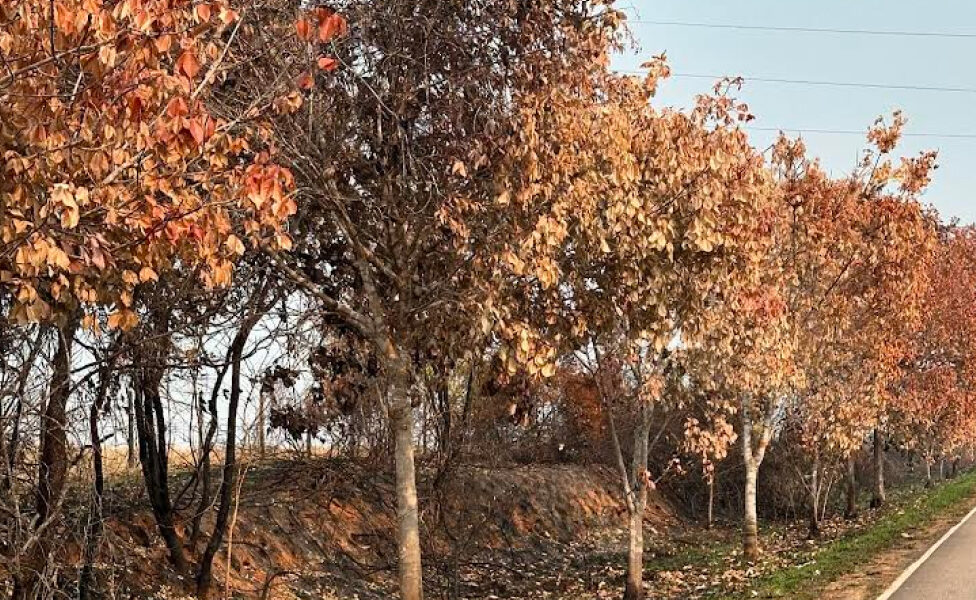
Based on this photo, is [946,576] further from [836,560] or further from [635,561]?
[635,561]

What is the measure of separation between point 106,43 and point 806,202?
17.4 meters

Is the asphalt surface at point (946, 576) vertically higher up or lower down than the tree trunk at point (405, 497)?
lower down

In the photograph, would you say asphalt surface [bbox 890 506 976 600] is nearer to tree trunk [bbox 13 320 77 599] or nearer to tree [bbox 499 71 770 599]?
tree [bbox 499 71 770 599]

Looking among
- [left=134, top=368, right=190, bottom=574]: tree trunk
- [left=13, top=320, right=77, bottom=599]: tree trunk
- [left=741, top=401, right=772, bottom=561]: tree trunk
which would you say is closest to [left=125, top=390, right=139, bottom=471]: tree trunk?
[left=134, top=368, right=190, bottom=574]: tree trunk

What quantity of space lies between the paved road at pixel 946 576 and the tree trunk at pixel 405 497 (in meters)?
6.99

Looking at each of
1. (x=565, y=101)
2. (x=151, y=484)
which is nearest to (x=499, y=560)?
(x=151, y=484)

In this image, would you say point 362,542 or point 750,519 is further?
point 750,519

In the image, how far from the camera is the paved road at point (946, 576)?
39.7 ft

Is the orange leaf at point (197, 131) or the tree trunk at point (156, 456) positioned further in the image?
the tree trunk at point (156, 456)

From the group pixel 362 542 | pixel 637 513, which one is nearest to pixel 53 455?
pixel 637 513

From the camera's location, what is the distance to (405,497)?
10109 millimetres

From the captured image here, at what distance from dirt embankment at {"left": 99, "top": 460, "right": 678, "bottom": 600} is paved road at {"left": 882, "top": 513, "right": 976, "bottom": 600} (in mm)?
7482

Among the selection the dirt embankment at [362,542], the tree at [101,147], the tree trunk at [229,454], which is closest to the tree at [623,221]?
the tree at [101,147]

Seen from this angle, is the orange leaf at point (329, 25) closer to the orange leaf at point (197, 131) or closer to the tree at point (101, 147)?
the tree at point (101, 147)
